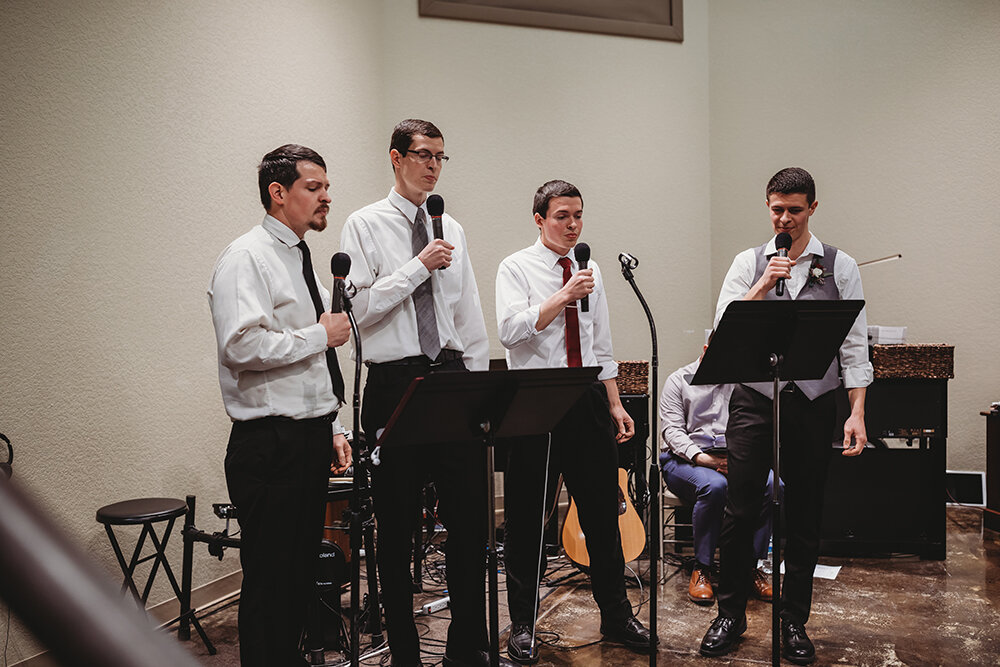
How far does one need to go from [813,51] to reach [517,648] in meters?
5.09

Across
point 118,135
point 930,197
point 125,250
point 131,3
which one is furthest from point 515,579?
point 930,197

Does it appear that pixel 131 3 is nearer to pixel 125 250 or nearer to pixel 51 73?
pixel 51 73

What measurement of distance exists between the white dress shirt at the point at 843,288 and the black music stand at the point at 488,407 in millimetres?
1071

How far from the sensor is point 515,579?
3268 millimetres

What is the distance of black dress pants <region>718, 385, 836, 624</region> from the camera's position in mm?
3100

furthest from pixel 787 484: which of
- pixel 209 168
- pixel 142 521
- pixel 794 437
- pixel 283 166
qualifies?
pixel 209 168

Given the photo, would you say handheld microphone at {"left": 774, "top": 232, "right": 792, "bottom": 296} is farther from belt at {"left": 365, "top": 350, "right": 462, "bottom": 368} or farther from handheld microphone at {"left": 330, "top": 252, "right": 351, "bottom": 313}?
handheld microphone at {"left": 330, "top": 252, "right": 351, "bottom": 313}

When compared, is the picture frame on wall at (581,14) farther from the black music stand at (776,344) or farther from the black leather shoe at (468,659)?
the black leather shoe at (468,659)

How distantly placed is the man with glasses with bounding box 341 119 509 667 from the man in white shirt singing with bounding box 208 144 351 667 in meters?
0.29

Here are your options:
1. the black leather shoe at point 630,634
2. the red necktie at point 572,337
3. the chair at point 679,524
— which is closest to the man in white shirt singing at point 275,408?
the red necktie at point 572,337

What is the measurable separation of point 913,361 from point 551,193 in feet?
8.41

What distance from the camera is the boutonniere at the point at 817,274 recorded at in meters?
3.12

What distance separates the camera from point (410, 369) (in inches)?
108

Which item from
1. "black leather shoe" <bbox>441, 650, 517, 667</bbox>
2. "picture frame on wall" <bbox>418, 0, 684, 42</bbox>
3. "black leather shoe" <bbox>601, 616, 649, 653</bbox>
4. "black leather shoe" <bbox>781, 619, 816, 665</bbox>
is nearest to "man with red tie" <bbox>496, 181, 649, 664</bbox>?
"black leather shoe" <bbox>601, 616, 649, 653</bbox>
